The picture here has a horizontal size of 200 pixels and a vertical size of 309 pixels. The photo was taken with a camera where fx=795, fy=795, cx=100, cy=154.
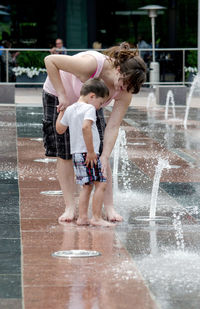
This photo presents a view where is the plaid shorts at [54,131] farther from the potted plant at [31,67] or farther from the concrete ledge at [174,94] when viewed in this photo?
the potted plant at [31,67]

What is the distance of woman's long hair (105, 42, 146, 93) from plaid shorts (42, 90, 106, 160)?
20.1 inches

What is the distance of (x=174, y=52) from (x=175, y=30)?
667 cm

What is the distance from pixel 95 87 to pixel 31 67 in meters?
16.7

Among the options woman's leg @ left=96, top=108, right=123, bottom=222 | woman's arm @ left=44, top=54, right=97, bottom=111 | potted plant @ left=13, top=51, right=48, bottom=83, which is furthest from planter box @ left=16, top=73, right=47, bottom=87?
woman's arm @ left=44, top=54, right=97, bottom=111

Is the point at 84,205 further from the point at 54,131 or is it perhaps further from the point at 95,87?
the point at 95,87

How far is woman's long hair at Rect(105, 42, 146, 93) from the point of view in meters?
5.82

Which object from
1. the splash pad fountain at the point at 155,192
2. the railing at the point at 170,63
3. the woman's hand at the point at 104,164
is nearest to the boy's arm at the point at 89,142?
the woman's hand at the point at 104,164

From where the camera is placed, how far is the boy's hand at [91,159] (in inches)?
235

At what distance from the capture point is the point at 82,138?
6000mm

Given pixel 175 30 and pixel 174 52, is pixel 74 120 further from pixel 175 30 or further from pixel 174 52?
pixel 175 30

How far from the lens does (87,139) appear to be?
589 cm

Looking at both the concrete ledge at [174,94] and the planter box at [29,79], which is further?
the planter box at [29,79]

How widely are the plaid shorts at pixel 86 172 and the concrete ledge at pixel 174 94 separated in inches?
539

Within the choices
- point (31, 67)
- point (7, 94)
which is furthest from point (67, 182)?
point (31, 67)
